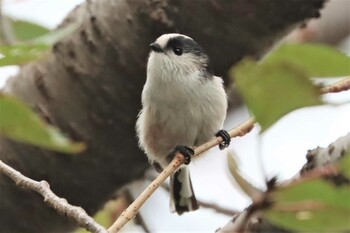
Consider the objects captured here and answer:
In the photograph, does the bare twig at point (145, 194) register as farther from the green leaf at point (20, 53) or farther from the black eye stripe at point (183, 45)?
the black eye stripe at point (183, 45)

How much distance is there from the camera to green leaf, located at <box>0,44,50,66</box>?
0.61m

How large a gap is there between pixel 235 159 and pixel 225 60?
20.7 inches

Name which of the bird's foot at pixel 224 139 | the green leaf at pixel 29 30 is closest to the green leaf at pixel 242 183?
the green leaf at pixel 29 30

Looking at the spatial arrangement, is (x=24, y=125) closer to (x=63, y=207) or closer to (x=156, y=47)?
(x=63, y=207)

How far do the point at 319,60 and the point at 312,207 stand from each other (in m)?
0.11

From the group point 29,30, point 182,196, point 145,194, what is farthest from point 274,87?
point 182,196

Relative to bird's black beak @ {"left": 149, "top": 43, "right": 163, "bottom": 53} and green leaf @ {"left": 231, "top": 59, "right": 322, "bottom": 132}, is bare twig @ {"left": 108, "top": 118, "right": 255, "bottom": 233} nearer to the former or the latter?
green leaf @ {"left": 231, "top": 59, "right": 322, "bottom": 132}

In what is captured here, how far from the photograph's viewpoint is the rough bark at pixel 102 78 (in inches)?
42.6

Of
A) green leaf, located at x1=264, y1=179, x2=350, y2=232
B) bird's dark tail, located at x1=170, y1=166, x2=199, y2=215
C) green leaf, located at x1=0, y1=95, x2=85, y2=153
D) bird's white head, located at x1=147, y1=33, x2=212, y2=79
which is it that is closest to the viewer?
green leaf, located at x1=264, y1=179, x2=350, y2=232

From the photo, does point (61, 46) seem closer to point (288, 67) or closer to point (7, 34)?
point (7, 34)

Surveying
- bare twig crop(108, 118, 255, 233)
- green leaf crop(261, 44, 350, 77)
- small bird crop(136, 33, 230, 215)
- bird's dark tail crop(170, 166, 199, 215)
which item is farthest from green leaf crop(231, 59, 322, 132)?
bird's dark tail crop(170, 166, 199, 215)

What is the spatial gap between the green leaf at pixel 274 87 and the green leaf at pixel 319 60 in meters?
0.01

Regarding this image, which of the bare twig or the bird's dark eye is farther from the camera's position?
the bird's dark eye

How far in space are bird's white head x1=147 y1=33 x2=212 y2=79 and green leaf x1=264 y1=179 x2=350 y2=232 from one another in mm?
733
